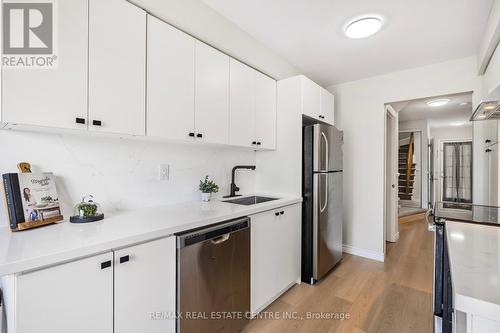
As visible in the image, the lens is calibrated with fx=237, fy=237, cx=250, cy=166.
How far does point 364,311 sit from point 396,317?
9.3 inches

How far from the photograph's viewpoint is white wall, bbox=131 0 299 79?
5.25ft

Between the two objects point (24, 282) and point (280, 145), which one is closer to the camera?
point (24, 282)

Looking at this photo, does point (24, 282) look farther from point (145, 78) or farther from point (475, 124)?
point (475, 124)

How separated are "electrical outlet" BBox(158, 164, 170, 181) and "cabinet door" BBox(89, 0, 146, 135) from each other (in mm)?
461

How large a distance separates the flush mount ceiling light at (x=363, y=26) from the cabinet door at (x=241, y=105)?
91cm

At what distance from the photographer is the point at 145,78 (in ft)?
4.83

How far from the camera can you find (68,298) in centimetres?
91

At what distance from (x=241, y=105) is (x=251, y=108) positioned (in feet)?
0.48

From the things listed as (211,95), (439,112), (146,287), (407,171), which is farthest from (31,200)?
(407,171)

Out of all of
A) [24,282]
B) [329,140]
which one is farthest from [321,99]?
[24,282]

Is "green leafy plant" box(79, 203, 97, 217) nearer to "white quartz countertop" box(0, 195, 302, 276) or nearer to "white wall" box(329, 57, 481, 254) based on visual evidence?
"white quartz countertop" box(0, 195, 302, 276)

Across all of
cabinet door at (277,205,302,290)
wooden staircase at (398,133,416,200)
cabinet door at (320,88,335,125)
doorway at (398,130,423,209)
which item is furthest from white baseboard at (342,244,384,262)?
wooden staircase at (398,133,416,200)

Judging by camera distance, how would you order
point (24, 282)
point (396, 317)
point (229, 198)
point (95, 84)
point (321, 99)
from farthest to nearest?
point (321, 99)
point (229, 198)
point (396, 317)
point (95, 84)
point (24, 282)

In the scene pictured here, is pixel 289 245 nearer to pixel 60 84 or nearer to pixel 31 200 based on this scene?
pixel 31 200
